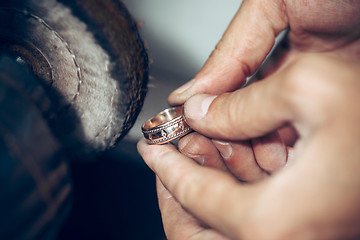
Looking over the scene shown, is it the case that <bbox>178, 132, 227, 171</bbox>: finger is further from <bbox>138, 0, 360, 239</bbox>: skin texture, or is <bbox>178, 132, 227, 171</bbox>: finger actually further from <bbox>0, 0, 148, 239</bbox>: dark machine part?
<bbox>0, 0, 148, 239</bbox>: dark machine part

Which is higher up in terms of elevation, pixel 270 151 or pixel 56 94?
pixel 56 94

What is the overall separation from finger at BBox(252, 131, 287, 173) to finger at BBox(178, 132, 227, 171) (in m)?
0.11

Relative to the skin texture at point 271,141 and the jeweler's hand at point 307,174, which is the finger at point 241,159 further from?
the jeweler's hand at point 307,174

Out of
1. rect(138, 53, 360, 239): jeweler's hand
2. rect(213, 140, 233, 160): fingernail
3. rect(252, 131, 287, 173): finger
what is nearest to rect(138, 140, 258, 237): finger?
rect(138, 53, 360, 239): jeweler's hand

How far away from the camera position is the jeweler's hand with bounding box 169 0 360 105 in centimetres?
62

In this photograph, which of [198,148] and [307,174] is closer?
[307,174]

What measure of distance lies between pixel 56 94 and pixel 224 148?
407mm

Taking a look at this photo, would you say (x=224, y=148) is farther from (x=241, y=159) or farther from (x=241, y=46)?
(x=241, y=46)

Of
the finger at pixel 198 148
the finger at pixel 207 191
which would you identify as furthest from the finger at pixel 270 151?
the finger at pixel 207 191

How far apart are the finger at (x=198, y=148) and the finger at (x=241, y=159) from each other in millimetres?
20

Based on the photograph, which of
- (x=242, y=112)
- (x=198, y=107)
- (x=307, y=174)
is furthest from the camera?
(x=198, y=107)

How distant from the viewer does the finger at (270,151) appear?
633mm

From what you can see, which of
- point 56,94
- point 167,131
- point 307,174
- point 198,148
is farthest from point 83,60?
point 307,174

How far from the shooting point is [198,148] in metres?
0.60
